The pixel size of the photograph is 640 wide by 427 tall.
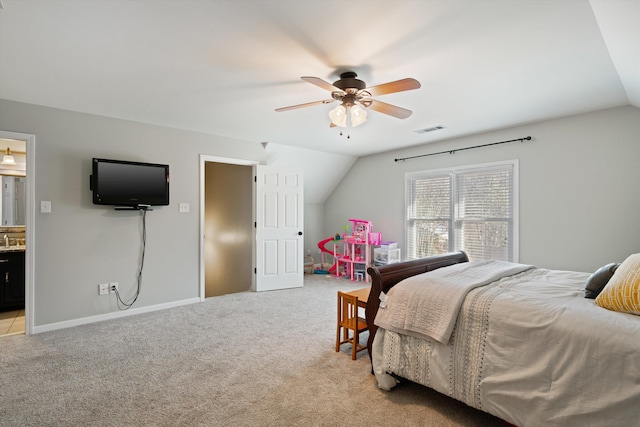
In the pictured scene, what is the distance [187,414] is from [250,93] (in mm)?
2664

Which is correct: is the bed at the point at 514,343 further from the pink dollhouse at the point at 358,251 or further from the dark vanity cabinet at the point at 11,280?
the dark vanity cabinet at the point at 11,280

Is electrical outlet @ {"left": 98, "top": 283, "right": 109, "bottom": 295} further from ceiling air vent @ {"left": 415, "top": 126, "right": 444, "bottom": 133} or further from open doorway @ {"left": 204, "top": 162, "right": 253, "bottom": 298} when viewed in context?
ceiling air vent @ {"left": 415, "top": 126, "right": 444, "bottom": 133}

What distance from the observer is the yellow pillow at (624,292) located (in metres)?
1.58

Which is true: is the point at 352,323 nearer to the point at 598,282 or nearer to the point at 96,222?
the point at 598,282

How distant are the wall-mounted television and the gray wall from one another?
0.17 m

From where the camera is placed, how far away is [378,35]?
81.0 inches

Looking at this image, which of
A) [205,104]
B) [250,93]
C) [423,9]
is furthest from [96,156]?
[423,9]

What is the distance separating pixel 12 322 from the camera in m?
3.67

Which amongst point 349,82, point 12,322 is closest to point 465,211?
point 349,82

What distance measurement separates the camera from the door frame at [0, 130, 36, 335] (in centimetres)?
325

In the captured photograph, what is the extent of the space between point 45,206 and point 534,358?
449 centimetres

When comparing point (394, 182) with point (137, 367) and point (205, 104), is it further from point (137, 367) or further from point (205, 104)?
point (137, 367)

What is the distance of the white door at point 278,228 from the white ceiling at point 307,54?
5.16ft

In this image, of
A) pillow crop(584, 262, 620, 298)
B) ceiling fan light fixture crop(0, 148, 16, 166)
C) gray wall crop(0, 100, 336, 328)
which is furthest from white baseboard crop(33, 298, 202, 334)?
pillow crop(584, 262, 620, 298)
